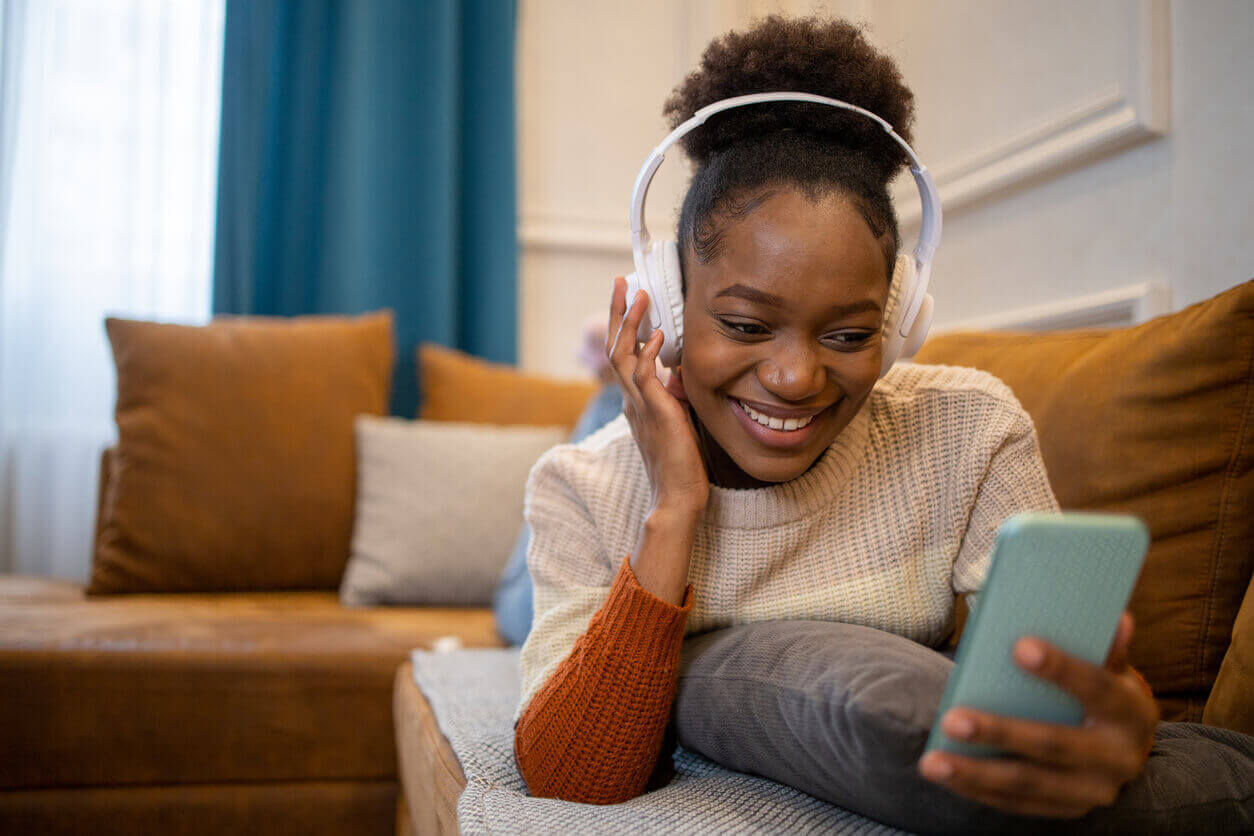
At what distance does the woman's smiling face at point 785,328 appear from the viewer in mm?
787

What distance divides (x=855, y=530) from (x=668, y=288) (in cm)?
29

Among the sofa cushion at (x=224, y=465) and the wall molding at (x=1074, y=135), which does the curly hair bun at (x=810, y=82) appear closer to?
the wall molding at (x=1074, y=135)

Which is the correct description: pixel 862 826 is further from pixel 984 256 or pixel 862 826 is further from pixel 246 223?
pixel 246 223

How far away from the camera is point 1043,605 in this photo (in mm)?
531

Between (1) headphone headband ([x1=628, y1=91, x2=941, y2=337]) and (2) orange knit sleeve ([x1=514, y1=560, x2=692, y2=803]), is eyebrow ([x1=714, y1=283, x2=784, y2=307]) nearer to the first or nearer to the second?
(1) headphone headband ([x1=628, y1=91, x2=941, y2=337])

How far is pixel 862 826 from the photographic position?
689 mm

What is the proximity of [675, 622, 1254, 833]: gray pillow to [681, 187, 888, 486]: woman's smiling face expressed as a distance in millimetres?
169

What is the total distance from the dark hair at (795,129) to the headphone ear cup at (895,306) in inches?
0.5

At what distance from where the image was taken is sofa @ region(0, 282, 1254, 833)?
950 mm

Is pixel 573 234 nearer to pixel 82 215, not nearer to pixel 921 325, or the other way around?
pixel 82 215

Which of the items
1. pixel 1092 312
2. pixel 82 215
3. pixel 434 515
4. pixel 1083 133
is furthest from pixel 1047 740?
pixel 82 215

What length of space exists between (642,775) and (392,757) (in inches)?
30.1

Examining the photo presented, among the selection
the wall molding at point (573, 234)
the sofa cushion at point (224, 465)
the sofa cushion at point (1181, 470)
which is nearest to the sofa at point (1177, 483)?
the sofa cushion at point (1181, 470)

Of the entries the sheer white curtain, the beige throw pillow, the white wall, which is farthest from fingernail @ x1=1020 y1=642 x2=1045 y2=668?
the sheer white curtain
